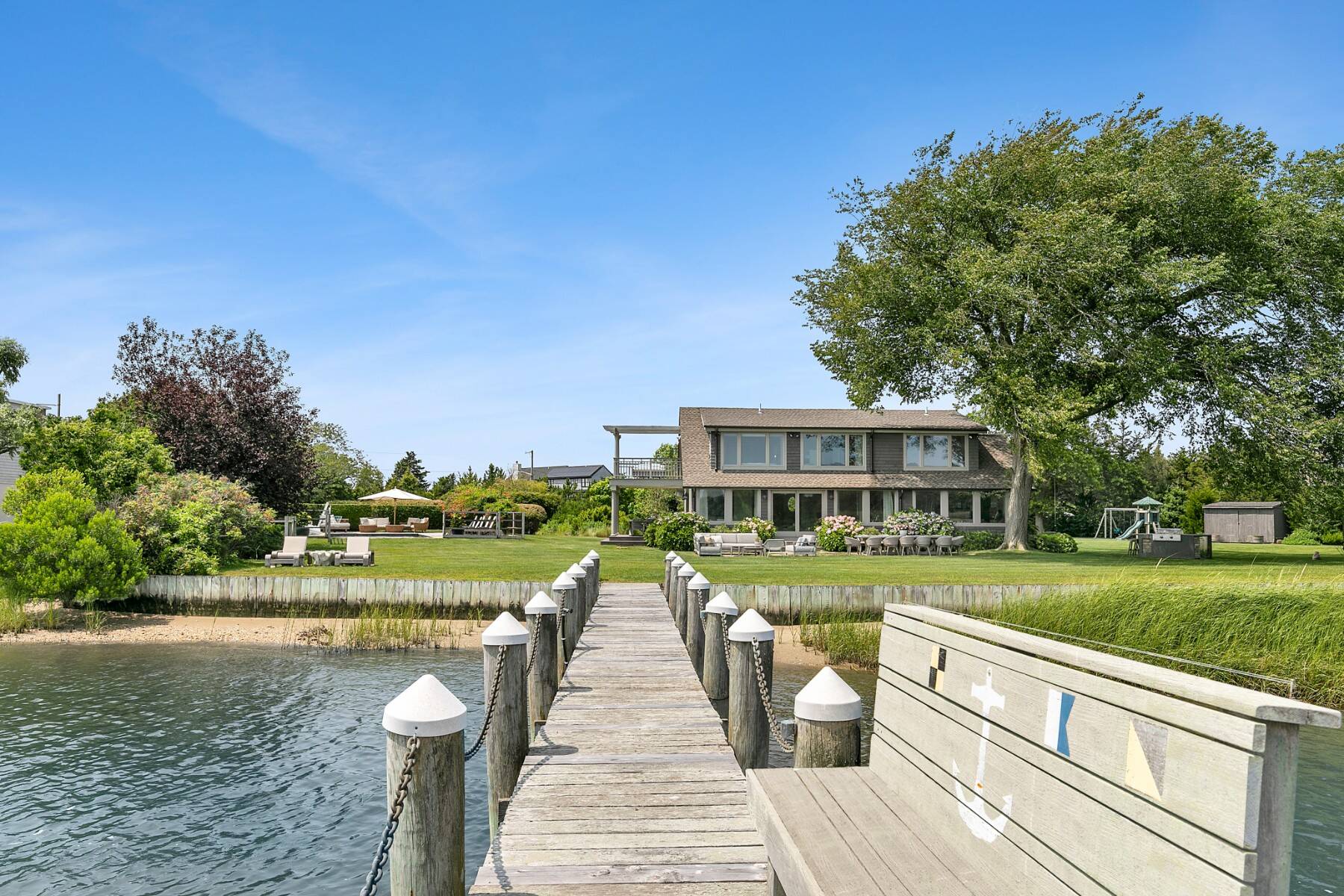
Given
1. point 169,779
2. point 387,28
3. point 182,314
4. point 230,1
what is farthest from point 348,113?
point 182,314

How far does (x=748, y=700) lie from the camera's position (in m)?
6.23

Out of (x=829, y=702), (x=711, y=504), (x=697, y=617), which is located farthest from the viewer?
(x=711, y=504)

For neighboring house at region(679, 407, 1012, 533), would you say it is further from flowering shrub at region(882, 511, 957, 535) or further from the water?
the water

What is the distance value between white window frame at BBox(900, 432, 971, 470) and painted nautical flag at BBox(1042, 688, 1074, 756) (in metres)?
34.9

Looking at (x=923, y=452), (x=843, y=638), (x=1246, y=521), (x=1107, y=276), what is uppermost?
(x=1107, y=276)

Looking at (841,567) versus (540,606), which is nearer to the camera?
(540,606)

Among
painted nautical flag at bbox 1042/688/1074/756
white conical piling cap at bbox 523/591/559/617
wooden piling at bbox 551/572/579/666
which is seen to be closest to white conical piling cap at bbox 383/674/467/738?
painted nautical flag at bbox 1042/688/1074/756

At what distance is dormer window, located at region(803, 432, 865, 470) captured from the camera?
3681 cm

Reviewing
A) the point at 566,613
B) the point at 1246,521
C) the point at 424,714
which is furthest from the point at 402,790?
the point at 1246,521

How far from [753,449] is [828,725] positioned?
32.5m

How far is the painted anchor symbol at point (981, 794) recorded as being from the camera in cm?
300

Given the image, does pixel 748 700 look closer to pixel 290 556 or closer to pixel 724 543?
pixel 290 556

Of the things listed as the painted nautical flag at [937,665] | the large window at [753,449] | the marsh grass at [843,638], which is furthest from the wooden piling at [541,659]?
the large window at [753,449]

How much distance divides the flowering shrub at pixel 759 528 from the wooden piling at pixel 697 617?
21728mm
